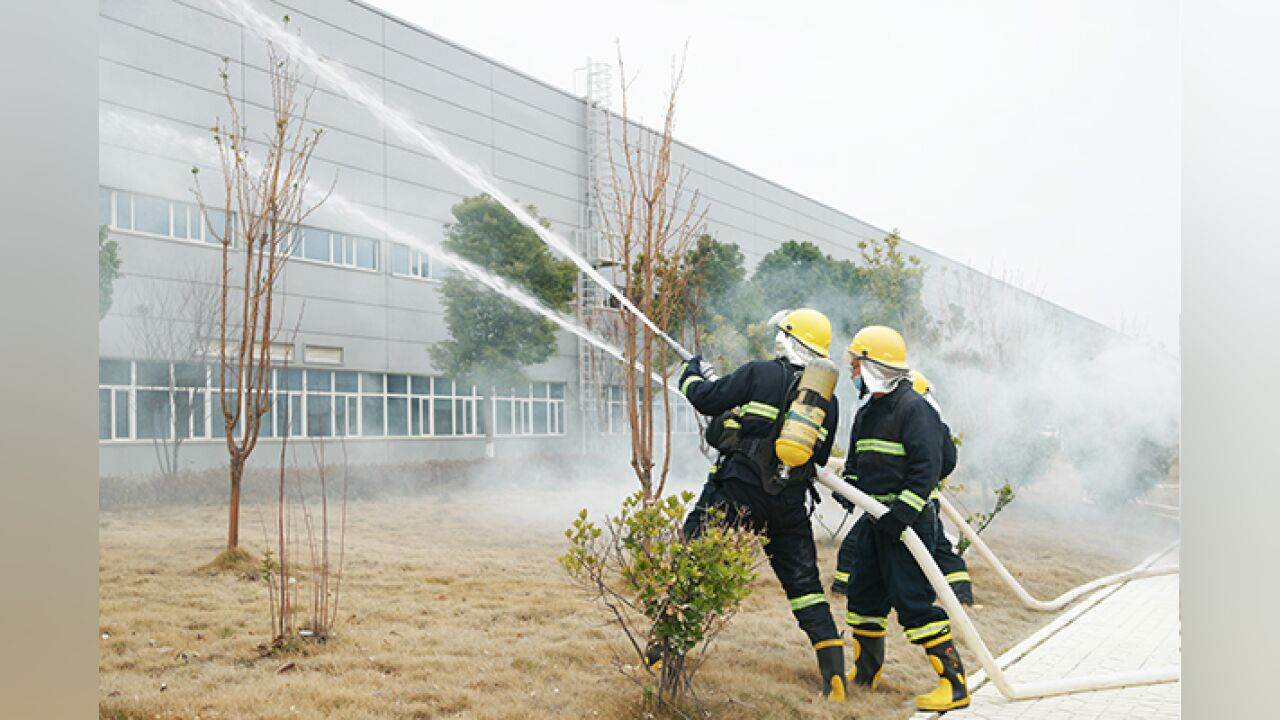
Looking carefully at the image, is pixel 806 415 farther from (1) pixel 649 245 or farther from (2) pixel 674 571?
(1) pixel 649 245

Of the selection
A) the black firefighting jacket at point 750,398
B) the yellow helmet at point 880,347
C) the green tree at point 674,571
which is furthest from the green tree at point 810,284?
the green tree at point 674,571

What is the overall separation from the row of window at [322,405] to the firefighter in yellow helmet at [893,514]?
238 cm

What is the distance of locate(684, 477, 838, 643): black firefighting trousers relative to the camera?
4543 millimetres

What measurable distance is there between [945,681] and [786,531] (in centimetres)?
103

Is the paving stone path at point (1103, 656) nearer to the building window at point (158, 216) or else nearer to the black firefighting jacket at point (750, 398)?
the black firefighting jacket at point (750, 398)

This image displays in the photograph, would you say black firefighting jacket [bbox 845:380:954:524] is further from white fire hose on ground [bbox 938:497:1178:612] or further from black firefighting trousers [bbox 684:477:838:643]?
white fire hose on ground [bbox 938:497:1178:612]

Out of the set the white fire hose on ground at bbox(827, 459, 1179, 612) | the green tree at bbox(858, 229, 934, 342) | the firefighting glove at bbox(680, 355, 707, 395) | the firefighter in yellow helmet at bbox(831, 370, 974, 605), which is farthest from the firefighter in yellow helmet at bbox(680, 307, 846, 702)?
the green tree at bbox(858, 229, 934, 342)

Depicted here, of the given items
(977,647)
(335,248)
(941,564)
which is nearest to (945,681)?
(977,647)

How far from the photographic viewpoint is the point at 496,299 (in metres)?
6.37

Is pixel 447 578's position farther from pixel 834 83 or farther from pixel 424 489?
pixel 834 83

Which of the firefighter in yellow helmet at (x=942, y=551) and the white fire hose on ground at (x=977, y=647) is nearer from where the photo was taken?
the white fire hose on ground at (x=977, y=647)

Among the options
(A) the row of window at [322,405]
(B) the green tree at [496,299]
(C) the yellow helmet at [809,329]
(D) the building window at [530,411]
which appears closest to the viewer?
(C) the yellow helmet at [809,329]

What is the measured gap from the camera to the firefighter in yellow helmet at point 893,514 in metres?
4.48
